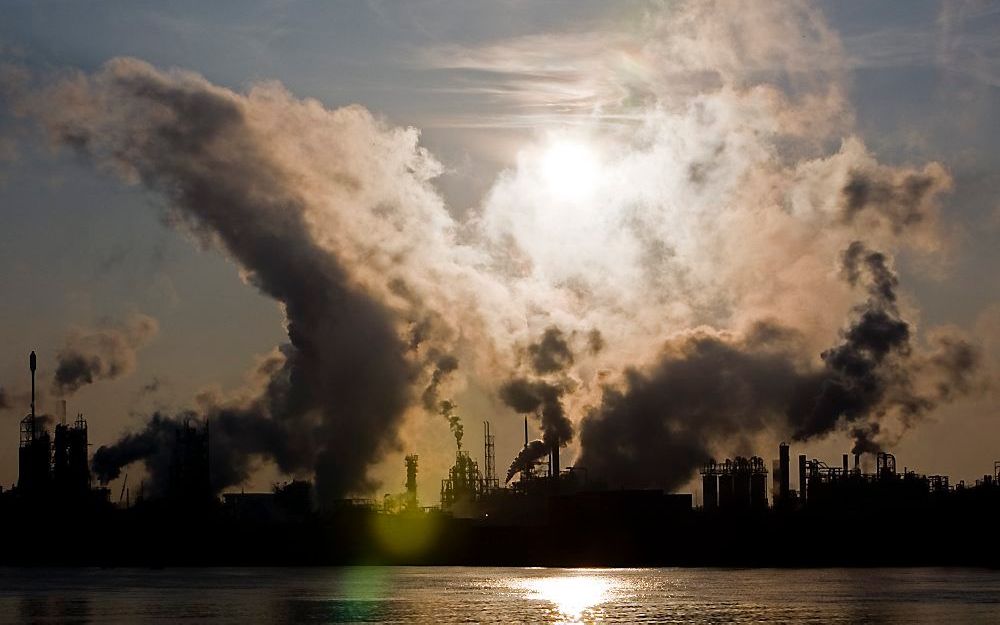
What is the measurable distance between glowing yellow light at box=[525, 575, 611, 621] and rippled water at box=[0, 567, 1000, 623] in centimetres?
11

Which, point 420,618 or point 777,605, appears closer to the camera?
point 420,618

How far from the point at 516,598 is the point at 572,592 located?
39.4 ft

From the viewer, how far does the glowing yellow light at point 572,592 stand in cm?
12625

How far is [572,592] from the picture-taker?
152 m

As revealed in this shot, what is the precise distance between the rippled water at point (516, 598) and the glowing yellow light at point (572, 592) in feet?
0.37

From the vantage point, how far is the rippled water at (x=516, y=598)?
115m

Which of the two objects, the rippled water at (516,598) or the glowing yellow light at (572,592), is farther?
the glowing yellow light at (572,592)

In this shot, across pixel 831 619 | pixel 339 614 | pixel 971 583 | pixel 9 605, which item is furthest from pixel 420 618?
pixel 971 583

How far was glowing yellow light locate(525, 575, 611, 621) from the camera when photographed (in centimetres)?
12625

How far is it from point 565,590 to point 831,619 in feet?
157

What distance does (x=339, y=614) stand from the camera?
120m

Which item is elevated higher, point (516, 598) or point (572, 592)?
point (516, 598)

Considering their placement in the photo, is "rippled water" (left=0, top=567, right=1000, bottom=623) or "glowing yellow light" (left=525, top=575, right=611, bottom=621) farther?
"glowing yellow light" (left=525, top=575, right=611, bottom=621)

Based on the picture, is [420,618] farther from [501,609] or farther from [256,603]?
[256,603]
